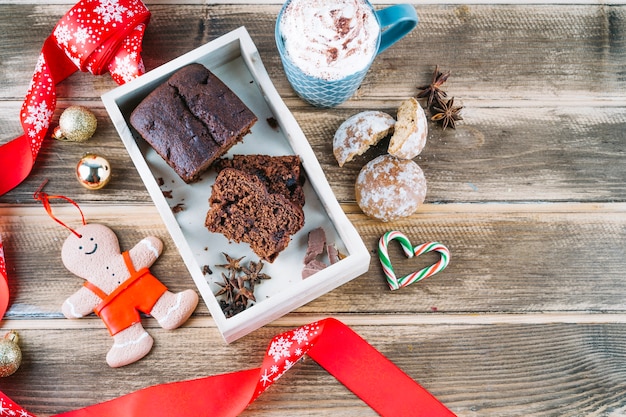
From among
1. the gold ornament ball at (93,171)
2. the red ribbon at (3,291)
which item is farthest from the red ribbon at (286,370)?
the gold ornament ball at (93,171)

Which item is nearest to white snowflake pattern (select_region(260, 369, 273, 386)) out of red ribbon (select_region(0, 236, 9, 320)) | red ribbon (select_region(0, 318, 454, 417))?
red ribbon (select_region(0, 318, 454, 417))

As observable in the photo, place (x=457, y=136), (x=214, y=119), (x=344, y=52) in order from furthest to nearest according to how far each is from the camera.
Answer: (x=457, y=136) → (x=214, y=119) → (x=344, y=52)

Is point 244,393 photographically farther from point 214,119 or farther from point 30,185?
point 30,185

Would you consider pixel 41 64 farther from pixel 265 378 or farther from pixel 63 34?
pixel 265 378

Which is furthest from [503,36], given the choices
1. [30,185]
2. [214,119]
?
[30,185]

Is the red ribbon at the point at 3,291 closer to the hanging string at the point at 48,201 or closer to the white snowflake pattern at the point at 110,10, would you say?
the hanging string at the point at 48,201

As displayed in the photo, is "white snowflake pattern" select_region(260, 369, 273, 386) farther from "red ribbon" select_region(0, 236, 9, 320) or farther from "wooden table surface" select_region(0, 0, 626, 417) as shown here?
"red ribbon" select_region(0, 236, 9, 320)
